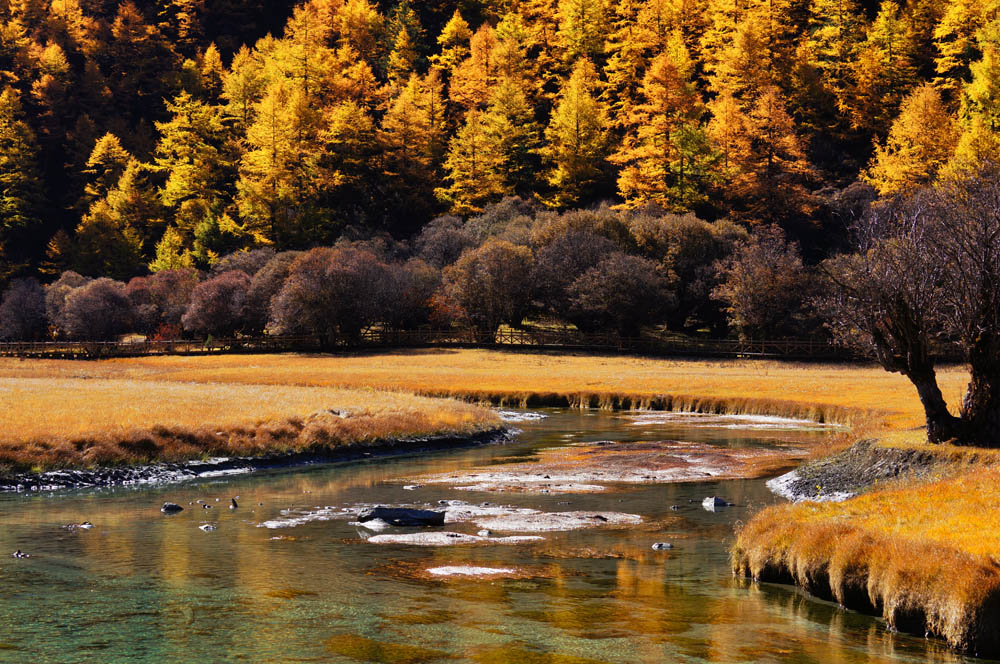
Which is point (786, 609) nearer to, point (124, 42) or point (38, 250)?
point (38, 250)

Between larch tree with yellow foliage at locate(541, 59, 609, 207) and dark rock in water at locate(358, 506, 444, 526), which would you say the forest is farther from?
dark rock in water at locate(358, 506, 444, 526)

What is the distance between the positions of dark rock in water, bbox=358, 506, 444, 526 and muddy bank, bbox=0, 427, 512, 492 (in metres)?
11.6

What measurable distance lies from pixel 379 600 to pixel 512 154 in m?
113

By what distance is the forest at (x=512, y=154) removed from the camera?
99375 mm

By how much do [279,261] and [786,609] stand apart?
93.2 m

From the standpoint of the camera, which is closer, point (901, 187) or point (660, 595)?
point (660, 595)

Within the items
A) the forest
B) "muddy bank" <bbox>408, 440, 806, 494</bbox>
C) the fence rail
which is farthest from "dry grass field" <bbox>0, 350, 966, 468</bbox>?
the forest

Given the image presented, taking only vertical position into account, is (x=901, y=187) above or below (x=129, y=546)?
above

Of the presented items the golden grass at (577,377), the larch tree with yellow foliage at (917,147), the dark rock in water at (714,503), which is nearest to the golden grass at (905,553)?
the dark rock in water at (714,503)

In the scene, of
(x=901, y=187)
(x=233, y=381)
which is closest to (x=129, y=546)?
(x=233, y=381)

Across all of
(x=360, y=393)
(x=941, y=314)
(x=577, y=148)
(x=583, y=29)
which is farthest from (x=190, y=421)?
(x=583, y=29)

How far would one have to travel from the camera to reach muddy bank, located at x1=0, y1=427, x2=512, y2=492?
32.5 meters

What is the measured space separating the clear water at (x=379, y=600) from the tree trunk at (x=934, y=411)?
18.9 ft

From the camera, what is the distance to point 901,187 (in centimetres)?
9988
